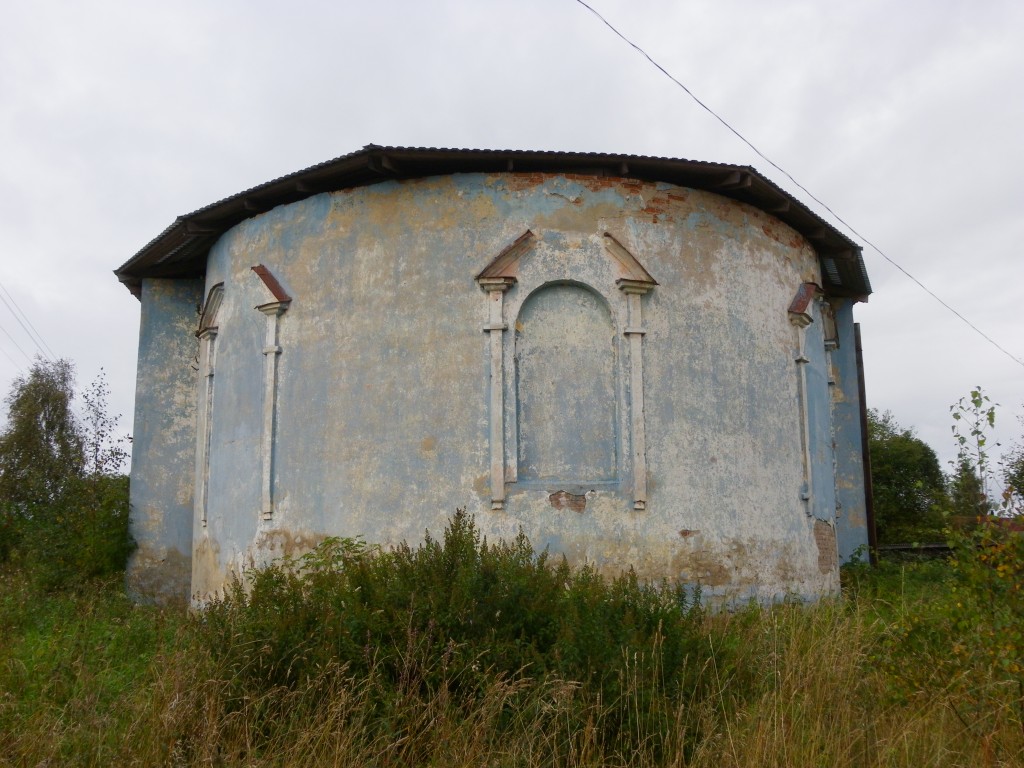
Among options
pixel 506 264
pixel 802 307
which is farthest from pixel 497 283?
pixel 802 307

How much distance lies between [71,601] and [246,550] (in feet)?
8.08

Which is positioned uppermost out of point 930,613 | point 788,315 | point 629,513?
point 788,315

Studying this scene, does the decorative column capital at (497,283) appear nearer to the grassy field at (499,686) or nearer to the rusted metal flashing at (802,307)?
the grassy field at (499,686)

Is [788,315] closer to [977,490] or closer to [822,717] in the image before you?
[977,490]

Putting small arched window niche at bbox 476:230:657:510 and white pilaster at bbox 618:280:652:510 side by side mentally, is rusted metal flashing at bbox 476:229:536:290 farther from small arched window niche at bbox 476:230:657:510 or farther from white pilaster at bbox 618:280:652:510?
white pilaster at bbox 618:280:652:510

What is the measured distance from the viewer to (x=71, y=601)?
446 inches

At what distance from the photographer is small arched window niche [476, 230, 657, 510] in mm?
9867

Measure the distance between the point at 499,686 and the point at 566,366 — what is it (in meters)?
5.09

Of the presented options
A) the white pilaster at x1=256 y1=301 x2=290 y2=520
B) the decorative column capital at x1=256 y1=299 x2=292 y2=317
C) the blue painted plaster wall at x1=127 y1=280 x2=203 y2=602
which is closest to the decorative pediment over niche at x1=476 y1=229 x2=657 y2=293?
the decorative column capital at x1=256 y1=299 x2=292 y2=317

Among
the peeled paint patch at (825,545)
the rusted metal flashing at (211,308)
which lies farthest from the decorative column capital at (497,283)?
the peeled paint patch at (825,545)

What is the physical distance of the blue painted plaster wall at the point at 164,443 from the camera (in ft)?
44.1

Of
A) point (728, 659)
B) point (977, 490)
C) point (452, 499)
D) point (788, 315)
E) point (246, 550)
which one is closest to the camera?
point (977, 490)

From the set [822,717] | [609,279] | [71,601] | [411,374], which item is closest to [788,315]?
[609,279]

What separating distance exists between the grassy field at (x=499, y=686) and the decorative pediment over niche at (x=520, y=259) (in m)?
3.58
